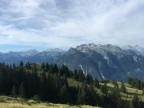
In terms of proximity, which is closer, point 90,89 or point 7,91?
point 7,91

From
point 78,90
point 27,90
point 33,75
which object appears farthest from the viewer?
point 78,90

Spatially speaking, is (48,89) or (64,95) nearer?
(64,95)

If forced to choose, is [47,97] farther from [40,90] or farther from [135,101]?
[135,101]

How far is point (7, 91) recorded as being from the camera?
154 meters

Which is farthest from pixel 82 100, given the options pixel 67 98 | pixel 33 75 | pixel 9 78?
pixel 9 78

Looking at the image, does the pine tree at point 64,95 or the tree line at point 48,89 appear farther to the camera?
the pine tree at point 64,95

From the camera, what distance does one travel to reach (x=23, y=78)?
169 metres

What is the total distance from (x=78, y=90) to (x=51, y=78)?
19.0 metres

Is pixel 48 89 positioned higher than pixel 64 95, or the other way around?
pixel 48 89

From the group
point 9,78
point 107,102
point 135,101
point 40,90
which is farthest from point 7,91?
point 135,101

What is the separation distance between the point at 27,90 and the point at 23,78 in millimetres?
8283

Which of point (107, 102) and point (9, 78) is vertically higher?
point (9, 78)

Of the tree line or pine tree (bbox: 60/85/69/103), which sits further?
pine tree (bbox: 60/85/69/103)

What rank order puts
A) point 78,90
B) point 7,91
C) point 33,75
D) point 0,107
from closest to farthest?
point 0,107 → point 7,91 → point 33,75 → point 78,90
